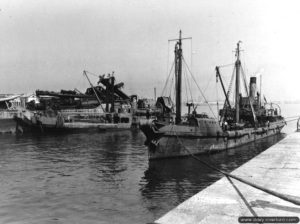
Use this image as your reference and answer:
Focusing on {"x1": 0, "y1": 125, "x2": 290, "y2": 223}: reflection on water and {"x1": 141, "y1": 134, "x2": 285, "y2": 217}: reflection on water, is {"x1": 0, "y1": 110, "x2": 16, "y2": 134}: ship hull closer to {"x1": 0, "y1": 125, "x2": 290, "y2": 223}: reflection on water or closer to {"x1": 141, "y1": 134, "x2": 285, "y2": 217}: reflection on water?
{"x1": 0, "y1": 125, "x2": 290, "y2": 223}: reflection on water

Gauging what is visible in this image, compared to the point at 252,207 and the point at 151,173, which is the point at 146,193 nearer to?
the point at 151,173

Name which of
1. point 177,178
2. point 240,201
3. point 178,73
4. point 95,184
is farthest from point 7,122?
point 240,201

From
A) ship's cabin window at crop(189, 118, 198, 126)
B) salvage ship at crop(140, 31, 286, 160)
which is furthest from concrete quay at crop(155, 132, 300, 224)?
ship's cabin window at crop(189, 118, 198, 126)

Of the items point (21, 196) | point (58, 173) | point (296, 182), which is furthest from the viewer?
point (58, 173)

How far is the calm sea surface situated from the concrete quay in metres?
3.56

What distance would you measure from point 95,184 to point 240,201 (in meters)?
11.1

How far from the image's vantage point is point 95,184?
1881cm

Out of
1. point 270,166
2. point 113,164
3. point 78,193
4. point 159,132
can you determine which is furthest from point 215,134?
point 78,193

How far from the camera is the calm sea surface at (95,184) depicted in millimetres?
13414

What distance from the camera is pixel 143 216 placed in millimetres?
13164

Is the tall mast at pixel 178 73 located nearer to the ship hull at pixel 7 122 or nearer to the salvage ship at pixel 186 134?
the salvage ship at pixel 186 134

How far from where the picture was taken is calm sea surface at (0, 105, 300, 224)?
13414 mm

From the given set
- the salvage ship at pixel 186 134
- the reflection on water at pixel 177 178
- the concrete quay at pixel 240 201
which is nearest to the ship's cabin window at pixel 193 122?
the salvage ship at pixel 186 134

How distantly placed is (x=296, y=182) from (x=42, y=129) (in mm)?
48088
